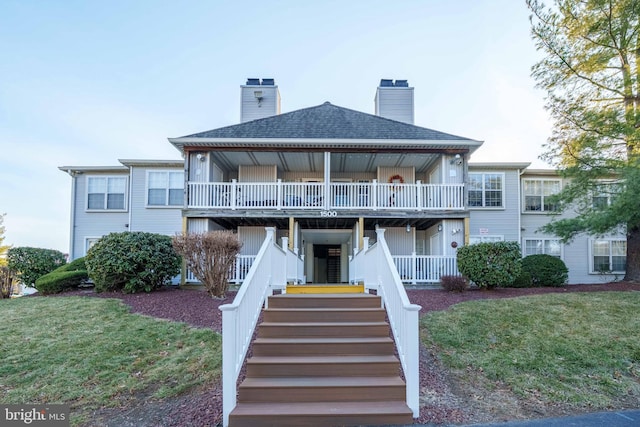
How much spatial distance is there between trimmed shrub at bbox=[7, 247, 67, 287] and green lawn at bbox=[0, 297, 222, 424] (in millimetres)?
4584

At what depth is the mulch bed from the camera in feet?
13.6

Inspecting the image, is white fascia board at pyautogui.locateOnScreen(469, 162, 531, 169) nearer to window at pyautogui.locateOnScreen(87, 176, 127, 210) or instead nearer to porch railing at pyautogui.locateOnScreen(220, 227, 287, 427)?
porch railing at pyautogui.locateOnScreen(220, 227, 287, 427)

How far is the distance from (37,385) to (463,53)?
1425cm

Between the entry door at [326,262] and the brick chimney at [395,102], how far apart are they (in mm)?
6814

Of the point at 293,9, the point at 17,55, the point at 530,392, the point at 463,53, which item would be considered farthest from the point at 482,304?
the point at 17,55

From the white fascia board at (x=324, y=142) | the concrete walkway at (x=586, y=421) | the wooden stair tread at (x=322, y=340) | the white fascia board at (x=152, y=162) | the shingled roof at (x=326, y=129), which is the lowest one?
the concrete walkway at (x=586, y=421)

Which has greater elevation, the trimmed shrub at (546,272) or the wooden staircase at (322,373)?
the trimmed shrub at (546,272)

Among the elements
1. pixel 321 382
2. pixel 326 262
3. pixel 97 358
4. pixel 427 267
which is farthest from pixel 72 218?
pixel 321 382

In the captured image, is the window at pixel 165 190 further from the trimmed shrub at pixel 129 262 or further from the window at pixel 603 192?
the window at pixel 603 192

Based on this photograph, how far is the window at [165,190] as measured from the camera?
15.5 metres

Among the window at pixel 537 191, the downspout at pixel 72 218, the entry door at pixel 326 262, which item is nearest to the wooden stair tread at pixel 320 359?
the entry door at pixel 326 262

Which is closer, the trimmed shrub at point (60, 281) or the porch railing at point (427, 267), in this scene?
the trimmed shrub at point (60, 281)

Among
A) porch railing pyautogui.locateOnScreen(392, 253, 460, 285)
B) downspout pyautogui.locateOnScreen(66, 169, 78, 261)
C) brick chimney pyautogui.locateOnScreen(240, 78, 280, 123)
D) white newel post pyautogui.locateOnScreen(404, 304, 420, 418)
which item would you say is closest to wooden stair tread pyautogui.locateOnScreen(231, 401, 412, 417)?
white newel post pyautogui.locateOnScreen(404, 304, 420, 418)

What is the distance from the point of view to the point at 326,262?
18.2 metres
